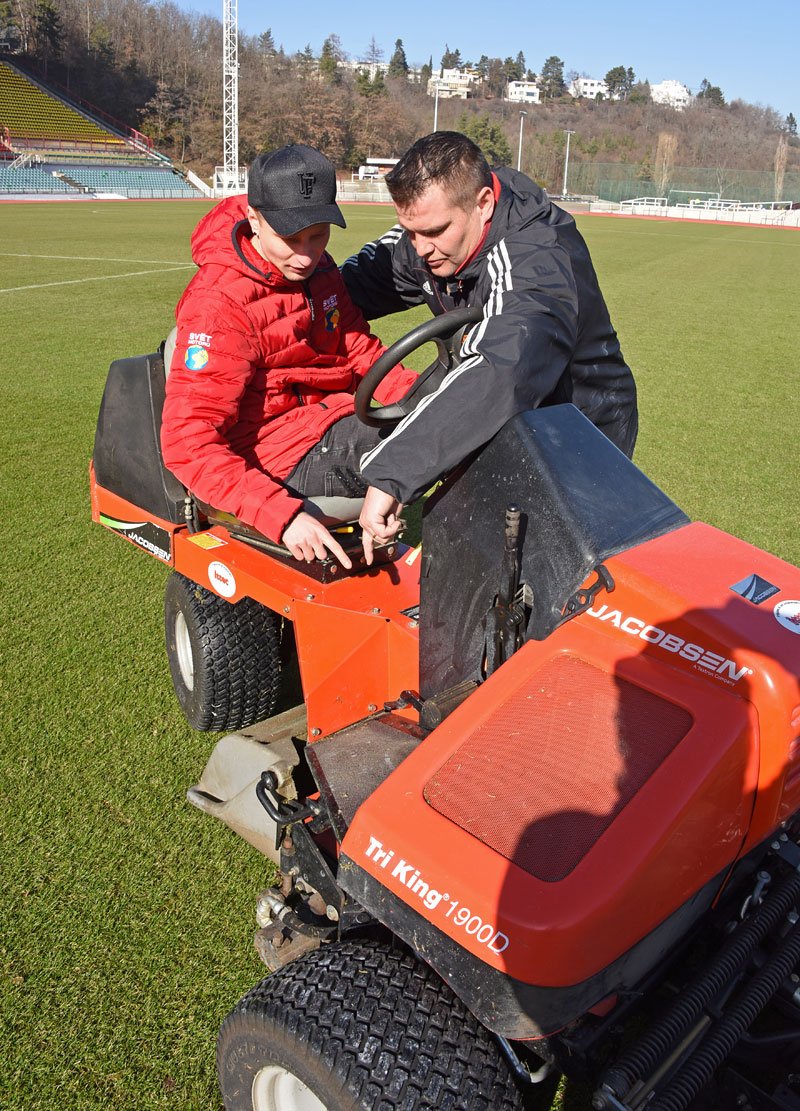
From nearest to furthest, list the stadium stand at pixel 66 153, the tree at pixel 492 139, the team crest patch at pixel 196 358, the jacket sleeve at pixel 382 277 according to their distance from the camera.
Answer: the team crest patch at pixel 196 358, the jacket sleeve at pixel 382 277, the stadium stand at pixel 66 153, the tree at pixel 492 139

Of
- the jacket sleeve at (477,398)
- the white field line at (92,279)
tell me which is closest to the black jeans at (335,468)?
the jacket sleeve at (477,398)

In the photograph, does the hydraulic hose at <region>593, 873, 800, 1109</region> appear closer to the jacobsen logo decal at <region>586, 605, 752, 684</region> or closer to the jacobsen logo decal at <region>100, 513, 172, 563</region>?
the jacobsen logo decal at <region>586, 605, 752, 684</region>

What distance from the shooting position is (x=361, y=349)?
3.29 meters

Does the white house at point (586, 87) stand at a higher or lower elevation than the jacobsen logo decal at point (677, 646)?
higher

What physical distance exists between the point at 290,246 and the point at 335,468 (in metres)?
0.69

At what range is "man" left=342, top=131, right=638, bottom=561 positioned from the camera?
6.48ft

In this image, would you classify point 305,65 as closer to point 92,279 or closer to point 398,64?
point 398,64

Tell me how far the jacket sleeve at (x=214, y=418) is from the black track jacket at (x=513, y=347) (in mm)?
574

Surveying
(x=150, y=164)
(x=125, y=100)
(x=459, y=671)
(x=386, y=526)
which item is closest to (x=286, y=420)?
(x=386, y=526)

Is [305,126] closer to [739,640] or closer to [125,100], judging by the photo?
[125,100]

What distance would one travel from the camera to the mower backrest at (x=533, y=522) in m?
1.85

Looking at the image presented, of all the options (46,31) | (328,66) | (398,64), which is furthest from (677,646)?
(398,64)

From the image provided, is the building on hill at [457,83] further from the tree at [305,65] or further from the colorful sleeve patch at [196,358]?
the colorful sleeve patch at [196,358]

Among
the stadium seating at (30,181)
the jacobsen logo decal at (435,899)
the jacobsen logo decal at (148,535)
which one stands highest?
the stadium seating at (30,181)
